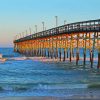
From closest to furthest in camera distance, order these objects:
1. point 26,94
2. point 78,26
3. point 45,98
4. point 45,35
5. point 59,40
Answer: point 45,98 → point 26,94 → point 78,26 → point 59,40 → point 45,35

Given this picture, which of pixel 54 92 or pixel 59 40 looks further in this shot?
pixel 59 40

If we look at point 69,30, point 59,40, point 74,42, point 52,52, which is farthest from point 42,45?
point 69,30

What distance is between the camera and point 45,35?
73500mm

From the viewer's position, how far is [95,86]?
92.3 feet

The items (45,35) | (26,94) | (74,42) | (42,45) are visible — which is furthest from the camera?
(42,45)

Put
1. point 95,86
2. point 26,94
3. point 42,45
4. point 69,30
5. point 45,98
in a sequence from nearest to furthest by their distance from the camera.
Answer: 1. point 45,98
2. point 26,94
3. point 95,86
4. point 69,30
5. point 42,45

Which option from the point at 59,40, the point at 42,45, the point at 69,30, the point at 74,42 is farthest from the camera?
the point at 42,45

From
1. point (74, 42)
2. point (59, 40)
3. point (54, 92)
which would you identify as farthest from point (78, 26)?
point (54, 92)

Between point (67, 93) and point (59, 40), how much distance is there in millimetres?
44107

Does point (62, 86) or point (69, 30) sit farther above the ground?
point (69, 30)

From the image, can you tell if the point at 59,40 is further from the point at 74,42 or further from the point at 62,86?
the point at 62,86

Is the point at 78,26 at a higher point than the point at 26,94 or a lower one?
higher

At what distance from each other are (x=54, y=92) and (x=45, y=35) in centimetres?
4877

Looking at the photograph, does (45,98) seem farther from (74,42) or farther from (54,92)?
(74,42)
